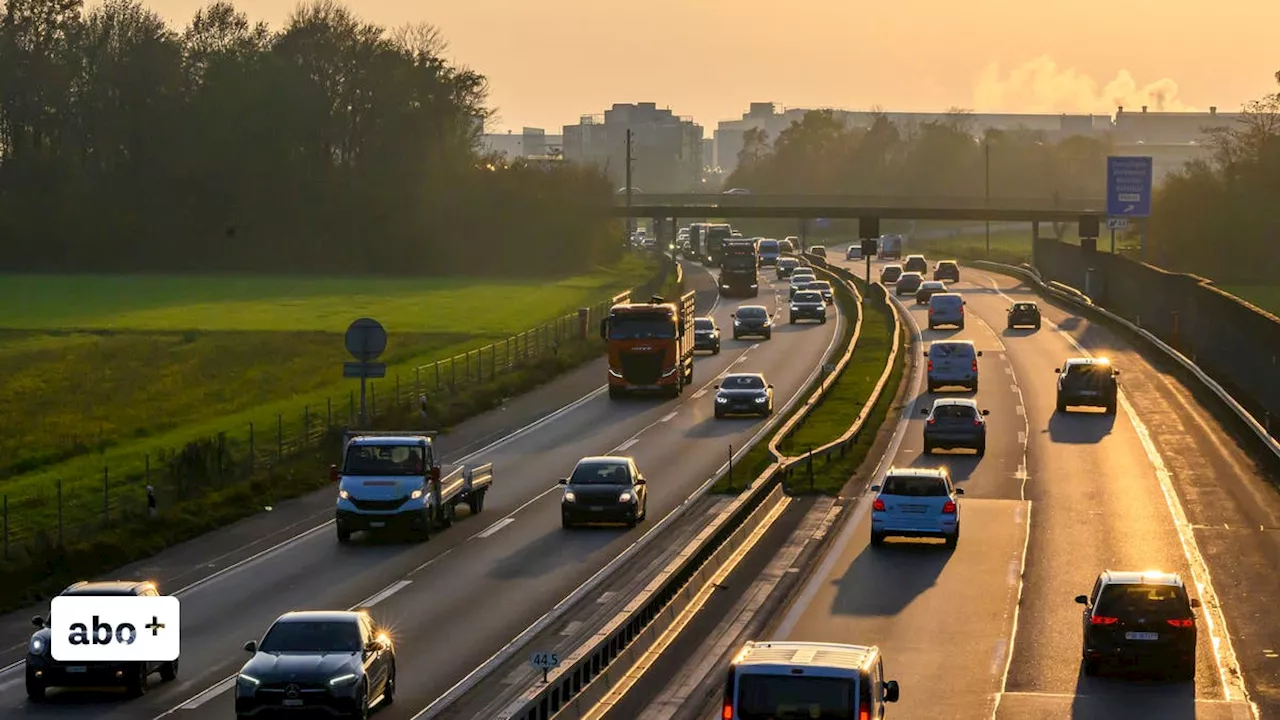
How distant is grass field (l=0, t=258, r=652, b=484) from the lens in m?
61.8

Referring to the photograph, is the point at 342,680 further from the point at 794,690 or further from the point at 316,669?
the point at 794,690

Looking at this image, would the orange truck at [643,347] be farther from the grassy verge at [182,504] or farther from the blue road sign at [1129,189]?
the blue road sign at [1129,189]

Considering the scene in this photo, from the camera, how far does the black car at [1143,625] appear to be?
90.6ft

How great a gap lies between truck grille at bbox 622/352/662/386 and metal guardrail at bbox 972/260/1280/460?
17586 mm

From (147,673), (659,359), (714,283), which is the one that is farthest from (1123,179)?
(147,673)

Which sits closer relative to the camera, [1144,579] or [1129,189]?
[1144,579]

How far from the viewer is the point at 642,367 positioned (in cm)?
6944

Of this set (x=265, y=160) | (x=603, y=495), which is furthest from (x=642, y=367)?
(x=265, y=160)

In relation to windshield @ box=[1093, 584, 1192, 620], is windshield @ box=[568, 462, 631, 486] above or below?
below

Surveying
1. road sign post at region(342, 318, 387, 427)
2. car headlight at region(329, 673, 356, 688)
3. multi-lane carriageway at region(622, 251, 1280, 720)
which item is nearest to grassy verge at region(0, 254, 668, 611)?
road sign post at region(342, 318, 387, 427)

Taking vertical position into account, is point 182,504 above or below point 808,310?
above

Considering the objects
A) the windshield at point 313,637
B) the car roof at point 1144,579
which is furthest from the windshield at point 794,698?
the car roof at point 1144,579

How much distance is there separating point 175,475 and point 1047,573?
65.2 ft

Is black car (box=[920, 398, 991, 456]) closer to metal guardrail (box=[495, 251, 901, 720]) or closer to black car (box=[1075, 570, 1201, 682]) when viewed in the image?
metal guardrail (box=[495, 251, 901, 720])
